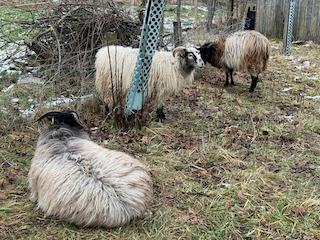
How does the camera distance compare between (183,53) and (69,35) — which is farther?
(69,35)

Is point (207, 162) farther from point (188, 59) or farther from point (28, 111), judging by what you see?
point (28, 111)

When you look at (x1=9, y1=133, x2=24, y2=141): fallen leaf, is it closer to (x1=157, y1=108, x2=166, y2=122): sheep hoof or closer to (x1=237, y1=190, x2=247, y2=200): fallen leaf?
(x1=157, y1=108, x2=166, y2=122): sheep hoof

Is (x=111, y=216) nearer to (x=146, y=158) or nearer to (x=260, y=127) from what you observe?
(x=146, y=158)

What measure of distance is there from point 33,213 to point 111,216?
0.88 meters

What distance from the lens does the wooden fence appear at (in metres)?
12.0

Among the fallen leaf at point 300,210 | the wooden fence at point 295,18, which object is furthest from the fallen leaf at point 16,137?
the wooden fence at point 295,18

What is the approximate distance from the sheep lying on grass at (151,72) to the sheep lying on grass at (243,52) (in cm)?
205

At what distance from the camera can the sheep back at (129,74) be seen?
5.59m

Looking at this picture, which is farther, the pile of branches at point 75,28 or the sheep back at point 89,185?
the pile of branches at point 75,28

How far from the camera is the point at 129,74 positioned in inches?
220

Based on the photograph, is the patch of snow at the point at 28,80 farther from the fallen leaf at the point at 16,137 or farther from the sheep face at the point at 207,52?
the sheep face at the point at 207,52

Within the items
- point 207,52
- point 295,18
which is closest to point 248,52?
point 207,52

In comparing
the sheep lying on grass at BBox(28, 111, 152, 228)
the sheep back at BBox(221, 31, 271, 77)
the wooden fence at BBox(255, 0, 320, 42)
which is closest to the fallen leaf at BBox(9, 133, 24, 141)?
the sheep lying on grass at BBox(28, 111, 152, 228)

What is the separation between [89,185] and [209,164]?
2.01 m
